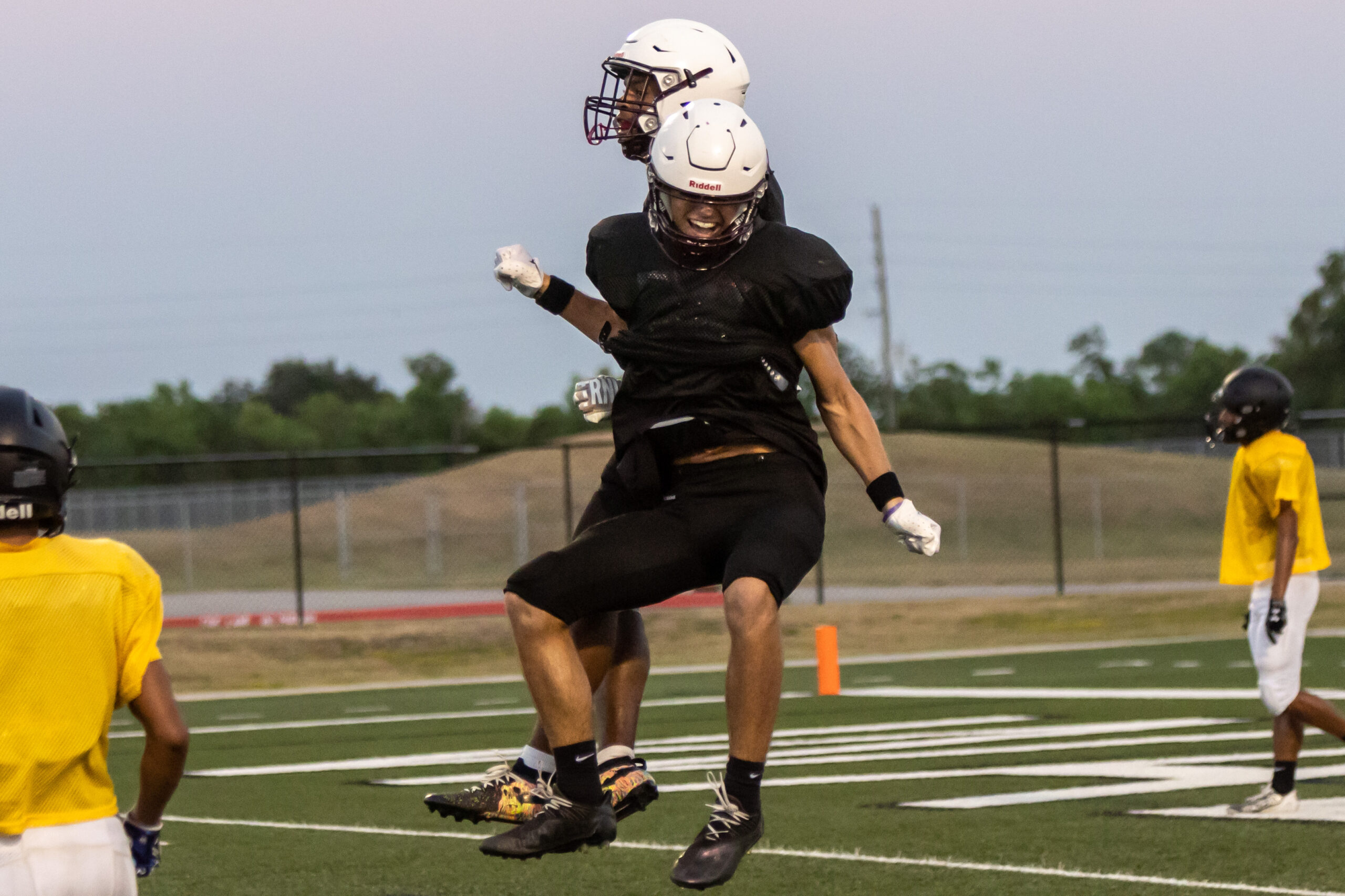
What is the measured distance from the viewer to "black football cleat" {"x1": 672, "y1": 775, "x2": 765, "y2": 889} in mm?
4926

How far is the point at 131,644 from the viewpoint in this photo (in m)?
3.91

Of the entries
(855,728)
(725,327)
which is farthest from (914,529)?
(855,728)

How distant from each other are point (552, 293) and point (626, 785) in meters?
1.55

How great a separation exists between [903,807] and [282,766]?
433cm

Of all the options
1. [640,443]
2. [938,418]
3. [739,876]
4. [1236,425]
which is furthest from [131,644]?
[938,418]

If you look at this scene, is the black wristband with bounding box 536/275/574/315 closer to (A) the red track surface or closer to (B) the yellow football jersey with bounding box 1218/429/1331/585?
(B) the yellow football jersey with bounding box 1218/429/1331/585

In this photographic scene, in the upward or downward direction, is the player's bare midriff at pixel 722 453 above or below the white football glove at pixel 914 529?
Answer: above

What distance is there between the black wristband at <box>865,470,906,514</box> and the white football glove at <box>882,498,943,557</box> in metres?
0.07

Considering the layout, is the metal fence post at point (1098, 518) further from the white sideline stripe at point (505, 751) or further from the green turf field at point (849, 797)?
the white sideline stripe at point (505, 751)

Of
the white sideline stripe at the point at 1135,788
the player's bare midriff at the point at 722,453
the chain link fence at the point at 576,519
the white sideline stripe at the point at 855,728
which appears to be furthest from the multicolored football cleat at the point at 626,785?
the chain link fence at the point at 576,519

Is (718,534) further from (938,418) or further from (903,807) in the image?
(938,418)

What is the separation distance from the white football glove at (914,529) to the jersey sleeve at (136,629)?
2.03 m

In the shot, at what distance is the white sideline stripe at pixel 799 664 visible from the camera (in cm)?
1752

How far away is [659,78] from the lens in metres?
5.66
